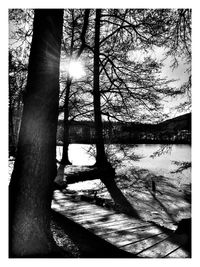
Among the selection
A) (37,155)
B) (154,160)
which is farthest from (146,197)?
(154,160)

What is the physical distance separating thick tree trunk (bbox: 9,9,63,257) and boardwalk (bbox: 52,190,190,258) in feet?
3.31

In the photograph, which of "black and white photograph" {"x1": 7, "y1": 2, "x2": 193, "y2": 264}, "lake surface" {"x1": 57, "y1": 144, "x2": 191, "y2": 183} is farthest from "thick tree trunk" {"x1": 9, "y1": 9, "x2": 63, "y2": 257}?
"lake surface" {"x1": 57, "y1": 144, "x2": 191, "y2": 183}

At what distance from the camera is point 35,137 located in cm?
284

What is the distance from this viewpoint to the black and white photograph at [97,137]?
2.85 m

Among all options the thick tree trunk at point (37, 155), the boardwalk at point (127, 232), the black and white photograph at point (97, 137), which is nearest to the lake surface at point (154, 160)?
the black and white photograph at point (97, 137)

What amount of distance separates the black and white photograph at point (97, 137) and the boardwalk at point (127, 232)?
17 millimetres

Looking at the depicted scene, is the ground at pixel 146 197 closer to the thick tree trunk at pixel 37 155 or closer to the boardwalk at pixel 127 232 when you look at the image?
the boardwalk at pixel 127 232

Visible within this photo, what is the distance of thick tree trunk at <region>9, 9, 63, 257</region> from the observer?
2.80 m

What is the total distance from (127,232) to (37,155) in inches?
79.4

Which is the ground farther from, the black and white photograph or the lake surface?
the lake surface

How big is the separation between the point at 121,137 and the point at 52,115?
26.8 ft

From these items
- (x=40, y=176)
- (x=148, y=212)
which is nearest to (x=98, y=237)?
(x=40, y=176)
